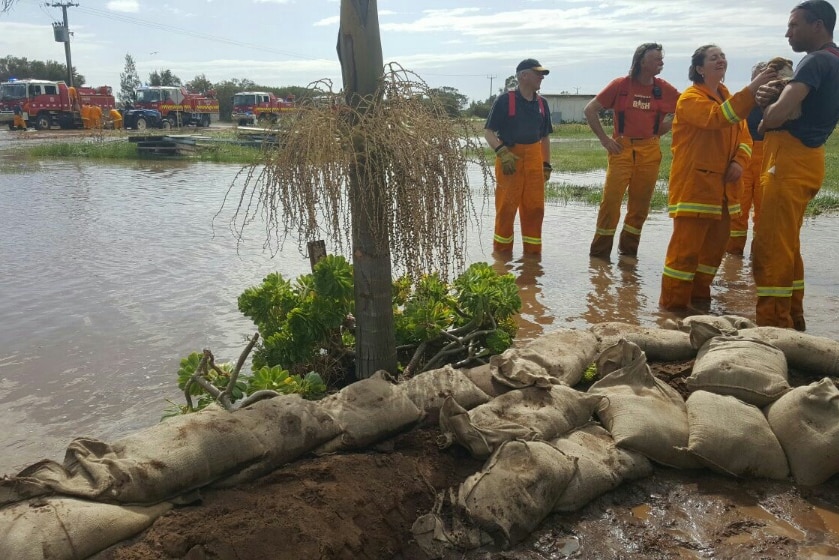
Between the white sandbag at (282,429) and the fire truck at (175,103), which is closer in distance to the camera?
the white sandbag at (282,429)

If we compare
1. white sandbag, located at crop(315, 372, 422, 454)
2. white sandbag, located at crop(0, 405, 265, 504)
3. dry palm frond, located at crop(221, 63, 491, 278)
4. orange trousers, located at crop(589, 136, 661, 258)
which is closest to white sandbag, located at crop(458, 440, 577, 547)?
white sandbag, located at crop(315, 372, 422, 454)

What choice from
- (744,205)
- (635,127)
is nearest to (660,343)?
(635,127)

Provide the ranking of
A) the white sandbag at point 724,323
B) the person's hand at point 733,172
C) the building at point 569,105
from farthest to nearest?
the building at point 569,105, the person's hand at point 733,172, the white sandbag at point 724,323

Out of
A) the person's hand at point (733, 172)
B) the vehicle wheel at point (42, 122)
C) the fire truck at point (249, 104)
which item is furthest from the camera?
the fire truck at point (249, 104)

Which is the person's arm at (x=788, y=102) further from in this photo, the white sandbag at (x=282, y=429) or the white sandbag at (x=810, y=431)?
the white sandbag at (x=282, y=429)

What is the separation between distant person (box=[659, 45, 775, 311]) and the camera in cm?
495

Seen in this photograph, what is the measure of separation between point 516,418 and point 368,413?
0.63 meters

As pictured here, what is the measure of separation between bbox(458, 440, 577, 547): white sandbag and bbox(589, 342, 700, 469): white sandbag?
1.42ft

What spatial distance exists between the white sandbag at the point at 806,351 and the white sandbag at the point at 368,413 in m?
1.94

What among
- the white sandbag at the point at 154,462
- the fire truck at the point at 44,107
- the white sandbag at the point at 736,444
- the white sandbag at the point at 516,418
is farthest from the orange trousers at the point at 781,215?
the fire truck at the point at 44,107

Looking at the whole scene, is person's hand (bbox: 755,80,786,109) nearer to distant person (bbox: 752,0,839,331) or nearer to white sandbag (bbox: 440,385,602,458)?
distant person (bbox: 752,0,839,331)

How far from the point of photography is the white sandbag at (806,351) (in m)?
3.59

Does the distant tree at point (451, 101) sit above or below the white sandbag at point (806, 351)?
above

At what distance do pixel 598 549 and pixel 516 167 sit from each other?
515 centimetres
